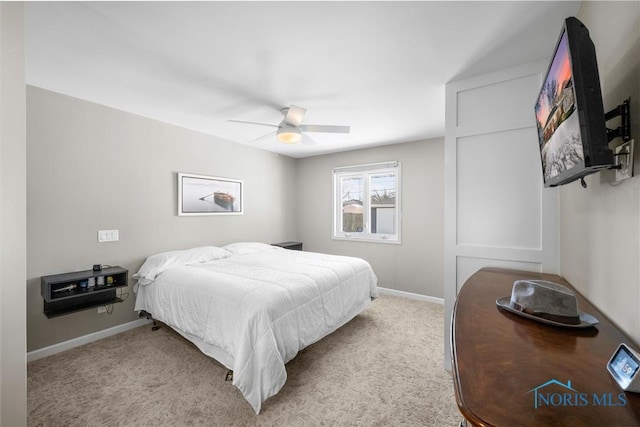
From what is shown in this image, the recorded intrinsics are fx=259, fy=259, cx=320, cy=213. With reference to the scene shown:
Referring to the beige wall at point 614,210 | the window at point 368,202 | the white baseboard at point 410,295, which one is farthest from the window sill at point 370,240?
the beige wall at point 614,210

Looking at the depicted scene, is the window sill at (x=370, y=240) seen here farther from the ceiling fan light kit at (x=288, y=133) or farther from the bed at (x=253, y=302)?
the ceiling fan light kit at (x=288, y=133)

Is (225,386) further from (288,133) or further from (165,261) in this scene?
(288,133)

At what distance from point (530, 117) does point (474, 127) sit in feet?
1.20

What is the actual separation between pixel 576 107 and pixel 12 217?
228 cm

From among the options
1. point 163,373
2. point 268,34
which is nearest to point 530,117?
point 268,34

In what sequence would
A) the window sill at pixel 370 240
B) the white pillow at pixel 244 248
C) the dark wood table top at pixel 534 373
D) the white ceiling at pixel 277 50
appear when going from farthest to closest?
the window sill at pixel 370 240 < the white pillow at pixel 244 248 < the white ceiling at pixel 277 50 < the dark wood table top at pixel 534 373

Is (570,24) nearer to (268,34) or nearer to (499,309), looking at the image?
(499,309)

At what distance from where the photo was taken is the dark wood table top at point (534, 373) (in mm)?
596

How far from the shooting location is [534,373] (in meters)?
0.74

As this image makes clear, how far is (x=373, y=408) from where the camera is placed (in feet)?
6.11

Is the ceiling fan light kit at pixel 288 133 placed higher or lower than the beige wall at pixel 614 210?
higher

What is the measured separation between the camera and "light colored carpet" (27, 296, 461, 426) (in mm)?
1777

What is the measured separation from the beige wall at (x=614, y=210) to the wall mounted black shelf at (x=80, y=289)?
3.75 m

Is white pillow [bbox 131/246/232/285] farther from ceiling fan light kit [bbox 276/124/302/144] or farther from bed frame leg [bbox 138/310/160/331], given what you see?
ceiling fan light kit [bbox 276/124/302/144]
